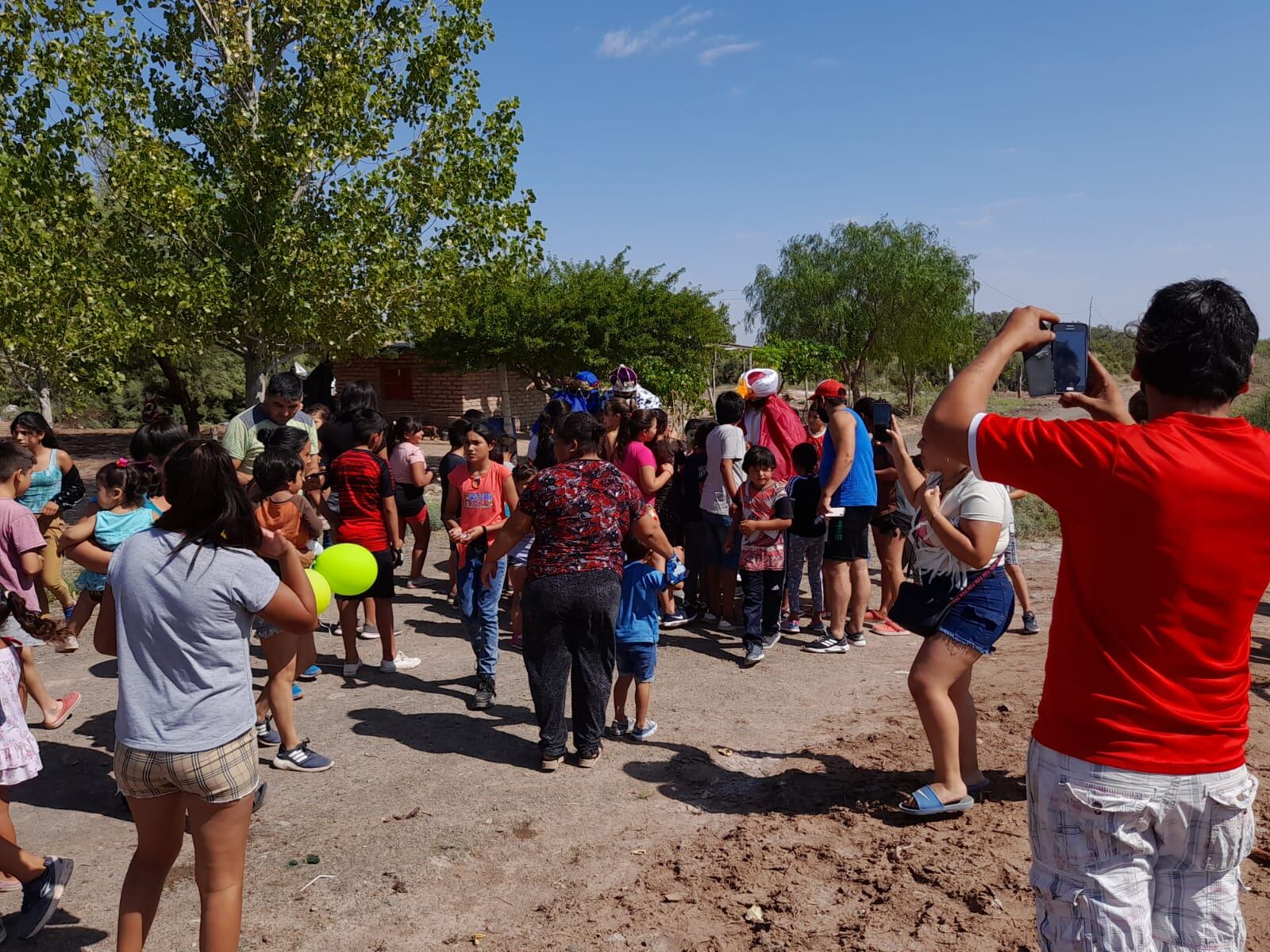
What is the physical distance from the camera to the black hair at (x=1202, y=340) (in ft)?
6.50

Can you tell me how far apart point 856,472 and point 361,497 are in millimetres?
3703

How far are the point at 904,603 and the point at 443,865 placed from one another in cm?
237

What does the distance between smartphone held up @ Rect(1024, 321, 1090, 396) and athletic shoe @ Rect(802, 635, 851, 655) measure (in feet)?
16.6

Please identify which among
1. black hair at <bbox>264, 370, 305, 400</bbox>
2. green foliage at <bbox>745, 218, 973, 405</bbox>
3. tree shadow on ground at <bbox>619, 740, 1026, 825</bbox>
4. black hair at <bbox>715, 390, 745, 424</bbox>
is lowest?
tree shadow on ground at <bbox>619, 740, 1026, 825</bbox>

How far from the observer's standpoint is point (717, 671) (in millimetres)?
6781

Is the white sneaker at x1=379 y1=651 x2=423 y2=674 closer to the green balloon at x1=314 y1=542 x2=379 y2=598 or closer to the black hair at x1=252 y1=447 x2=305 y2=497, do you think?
the green balloon at x1=314 y1=542 x2=379 y2=598

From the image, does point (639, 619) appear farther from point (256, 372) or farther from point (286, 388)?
point (256, 372)

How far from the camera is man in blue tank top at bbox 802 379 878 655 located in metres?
6.87

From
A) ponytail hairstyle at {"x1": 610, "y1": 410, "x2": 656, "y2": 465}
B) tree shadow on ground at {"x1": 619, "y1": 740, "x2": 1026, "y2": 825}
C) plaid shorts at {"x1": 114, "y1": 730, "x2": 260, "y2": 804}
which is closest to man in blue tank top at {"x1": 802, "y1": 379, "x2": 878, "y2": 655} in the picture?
ponytail hairstyle at {"x1": 610, "y1": 410, "x2": 656, "y2": 465}

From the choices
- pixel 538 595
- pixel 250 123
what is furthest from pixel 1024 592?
pixel 250 123

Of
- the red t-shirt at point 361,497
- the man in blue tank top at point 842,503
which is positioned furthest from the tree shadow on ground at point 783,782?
the red t-shirt at point 361,497

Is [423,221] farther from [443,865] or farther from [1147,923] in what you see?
[1147,923]

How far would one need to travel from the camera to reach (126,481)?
4957 mm

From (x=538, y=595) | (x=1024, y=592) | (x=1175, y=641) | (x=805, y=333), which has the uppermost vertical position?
(x=805, y=333)
